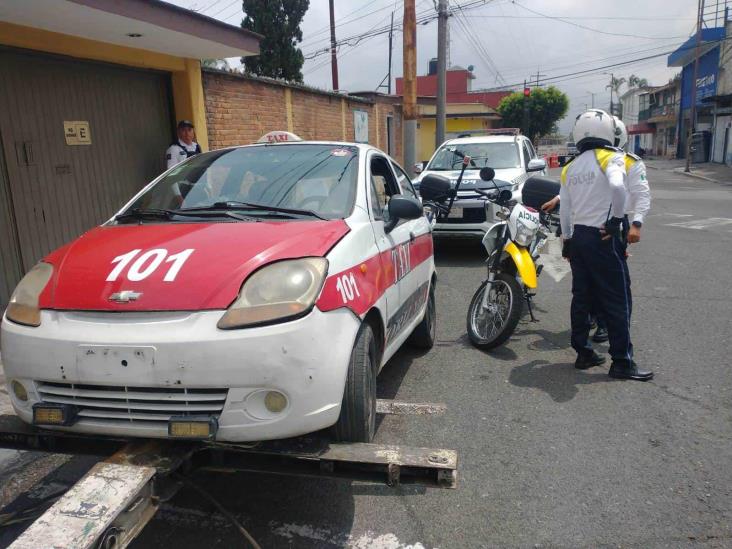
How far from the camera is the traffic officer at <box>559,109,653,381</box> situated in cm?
441

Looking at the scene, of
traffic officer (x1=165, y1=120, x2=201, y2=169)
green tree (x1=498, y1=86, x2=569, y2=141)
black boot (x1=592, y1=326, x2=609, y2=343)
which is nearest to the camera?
black boot (x1=592, y1=326, x2=609, y2=343)

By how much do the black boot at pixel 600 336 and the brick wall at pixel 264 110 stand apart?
263 inches

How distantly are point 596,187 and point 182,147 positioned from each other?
5220mm

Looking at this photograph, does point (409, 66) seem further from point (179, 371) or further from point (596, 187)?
point (179, 371)

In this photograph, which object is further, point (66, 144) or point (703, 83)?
point (703, 83)

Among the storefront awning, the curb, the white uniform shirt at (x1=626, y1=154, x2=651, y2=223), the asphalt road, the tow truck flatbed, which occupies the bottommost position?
the curb

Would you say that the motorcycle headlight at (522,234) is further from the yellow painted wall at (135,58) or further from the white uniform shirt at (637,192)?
the yellow painted wall at (135,58)

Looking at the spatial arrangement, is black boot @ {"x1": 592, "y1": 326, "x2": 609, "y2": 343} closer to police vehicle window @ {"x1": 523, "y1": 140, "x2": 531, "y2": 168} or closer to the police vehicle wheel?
the police vehicle wheel

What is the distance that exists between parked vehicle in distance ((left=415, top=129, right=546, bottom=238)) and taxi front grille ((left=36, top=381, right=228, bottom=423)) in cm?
584

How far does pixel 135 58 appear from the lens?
25.4ft

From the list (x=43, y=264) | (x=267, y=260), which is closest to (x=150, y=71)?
(x=43, y=264)

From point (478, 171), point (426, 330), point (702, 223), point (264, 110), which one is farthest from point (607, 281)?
point (702, 223)

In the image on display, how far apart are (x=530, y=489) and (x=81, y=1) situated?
5548 millimetres

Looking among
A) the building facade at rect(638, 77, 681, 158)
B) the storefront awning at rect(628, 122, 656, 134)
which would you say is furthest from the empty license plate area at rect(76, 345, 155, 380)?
the storefront awning at rect(628, 122, 656, 134)
